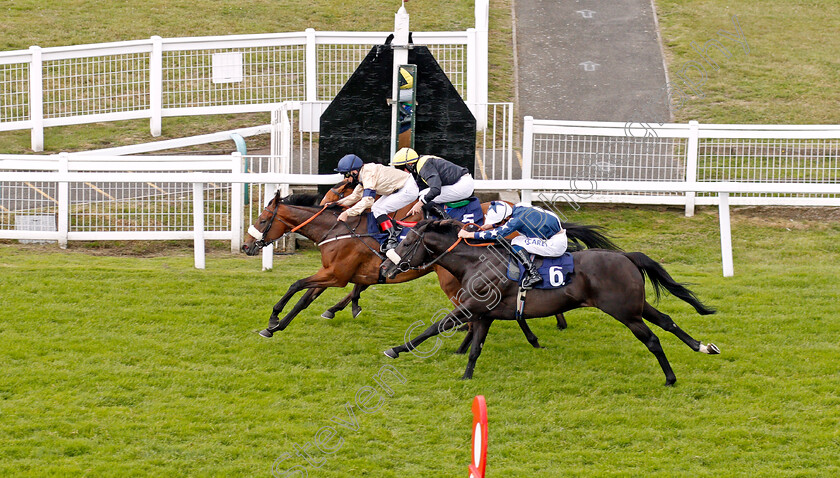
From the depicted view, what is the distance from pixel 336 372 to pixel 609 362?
217 centimetres

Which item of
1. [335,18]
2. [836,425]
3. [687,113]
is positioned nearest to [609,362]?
[836,425]

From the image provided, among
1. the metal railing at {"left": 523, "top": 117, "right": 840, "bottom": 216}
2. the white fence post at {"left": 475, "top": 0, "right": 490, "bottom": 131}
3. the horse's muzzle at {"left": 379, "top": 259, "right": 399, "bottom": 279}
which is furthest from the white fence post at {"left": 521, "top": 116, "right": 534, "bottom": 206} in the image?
the horse's muzzle at {"left": 379, "top": 259, "right": 399, "bottom": 279}

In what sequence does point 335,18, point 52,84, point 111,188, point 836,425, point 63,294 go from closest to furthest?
point 836,425
point 63,294
point 111,188
point 52,84
point 335,18

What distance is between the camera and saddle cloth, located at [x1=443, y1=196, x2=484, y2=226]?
8.61 meters

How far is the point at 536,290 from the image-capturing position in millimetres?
7738

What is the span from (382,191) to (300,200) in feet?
2.57

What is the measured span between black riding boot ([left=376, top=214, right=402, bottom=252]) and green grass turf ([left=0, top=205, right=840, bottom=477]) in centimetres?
76

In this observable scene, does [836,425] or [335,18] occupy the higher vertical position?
[335,18]

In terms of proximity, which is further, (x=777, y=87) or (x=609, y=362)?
(x=777, y=87)

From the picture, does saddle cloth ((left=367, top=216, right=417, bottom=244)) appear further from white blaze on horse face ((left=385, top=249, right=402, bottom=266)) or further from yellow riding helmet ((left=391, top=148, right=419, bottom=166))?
white blaze on horse face ((left=385, top=249, right=402, bottom=266))

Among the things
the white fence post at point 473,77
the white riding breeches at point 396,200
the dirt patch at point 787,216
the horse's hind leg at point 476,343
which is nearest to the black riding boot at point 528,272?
the horse's hind leg at point 476,343

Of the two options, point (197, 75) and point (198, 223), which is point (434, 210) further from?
point (197, 75)

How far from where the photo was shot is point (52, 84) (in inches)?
588

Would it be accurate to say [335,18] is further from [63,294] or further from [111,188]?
[63,294]
